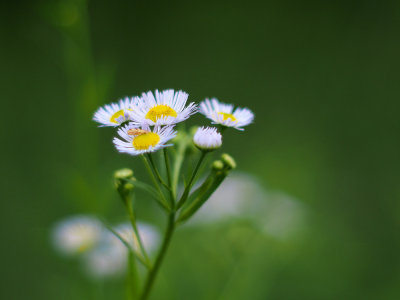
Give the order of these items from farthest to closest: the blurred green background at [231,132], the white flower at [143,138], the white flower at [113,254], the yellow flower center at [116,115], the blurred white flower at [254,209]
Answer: the blurred white flower at [254,209], the blurred green background at [231,132], the white flower at [113,254], the yellow flower center at [116,115], the white flower at [143,138]

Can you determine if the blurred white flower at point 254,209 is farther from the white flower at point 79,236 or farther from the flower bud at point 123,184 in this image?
the flower bud at point 123,184

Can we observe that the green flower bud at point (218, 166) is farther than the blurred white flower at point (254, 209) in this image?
No

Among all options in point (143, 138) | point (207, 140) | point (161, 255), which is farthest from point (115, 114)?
point (161, 255)

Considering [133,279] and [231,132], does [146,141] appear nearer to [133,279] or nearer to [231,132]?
[133,279]

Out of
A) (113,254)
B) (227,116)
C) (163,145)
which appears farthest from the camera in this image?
(113,254)

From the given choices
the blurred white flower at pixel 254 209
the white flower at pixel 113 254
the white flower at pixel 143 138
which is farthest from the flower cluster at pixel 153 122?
the blurred white flower at pixel 254 209

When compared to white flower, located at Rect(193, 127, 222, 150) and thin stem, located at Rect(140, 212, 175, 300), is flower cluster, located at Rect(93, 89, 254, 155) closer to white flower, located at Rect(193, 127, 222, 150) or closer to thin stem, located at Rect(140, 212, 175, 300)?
white flower, located at Rect(193, 127, 222, 150)
